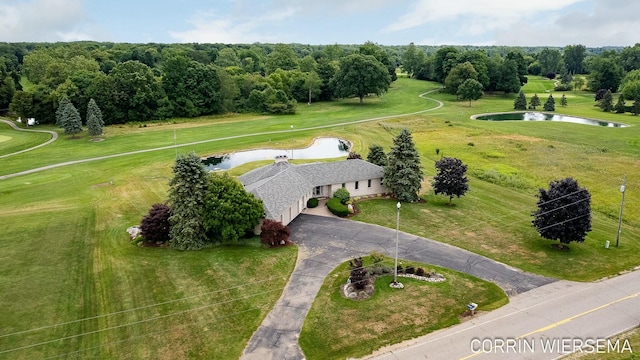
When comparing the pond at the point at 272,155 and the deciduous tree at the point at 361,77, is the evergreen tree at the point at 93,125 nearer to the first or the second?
the pond at the point at 272,155

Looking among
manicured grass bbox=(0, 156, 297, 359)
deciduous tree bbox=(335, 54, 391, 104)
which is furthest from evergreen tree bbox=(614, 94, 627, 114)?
manicured grass bbox=(0, 156, 297, 359)

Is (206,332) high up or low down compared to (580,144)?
down

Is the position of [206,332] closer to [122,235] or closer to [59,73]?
[122,235]

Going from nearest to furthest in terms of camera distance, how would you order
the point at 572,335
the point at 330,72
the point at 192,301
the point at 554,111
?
the point at 572,335 < the point at 192,301 < the point at 554,111 < the point at 330,72

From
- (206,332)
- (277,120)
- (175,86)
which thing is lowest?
(206,332)

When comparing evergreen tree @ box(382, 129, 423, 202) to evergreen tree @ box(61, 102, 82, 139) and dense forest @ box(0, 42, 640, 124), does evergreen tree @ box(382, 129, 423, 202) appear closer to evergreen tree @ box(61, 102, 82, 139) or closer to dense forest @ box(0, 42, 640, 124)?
evergreen tree @ box(61, 102, 82, 139)

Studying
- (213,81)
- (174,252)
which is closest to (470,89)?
(213,81)

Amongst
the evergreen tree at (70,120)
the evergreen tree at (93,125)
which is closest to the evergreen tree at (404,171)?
the evergreen tree at (93,125)

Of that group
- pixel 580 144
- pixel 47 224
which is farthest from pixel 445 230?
pixel 580 144

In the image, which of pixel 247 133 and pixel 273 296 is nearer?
pixel 273 296
